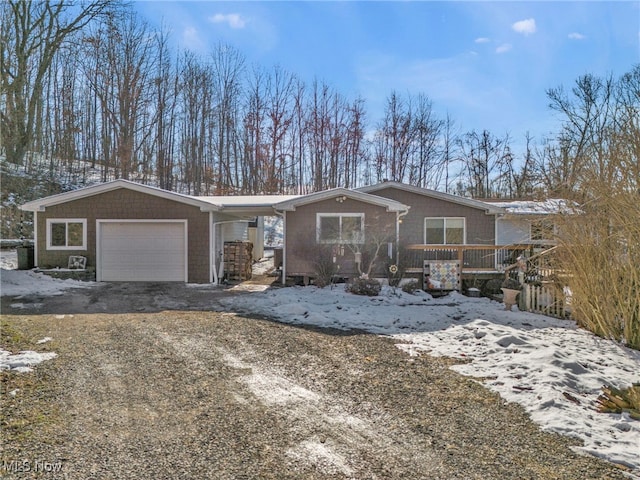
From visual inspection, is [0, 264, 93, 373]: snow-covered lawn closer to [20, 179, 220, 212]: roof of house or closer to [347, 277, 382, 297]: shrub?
[20, 179, 220, 212]: roof of house

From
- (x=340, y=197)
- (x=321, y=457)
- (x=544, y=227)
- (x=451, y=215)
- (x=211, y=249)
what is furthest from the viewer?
(x=451, y=215)

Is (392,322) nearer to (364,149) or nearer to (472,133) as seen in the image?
(364,149)

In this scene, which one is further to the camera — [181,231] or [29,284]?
[181,231]

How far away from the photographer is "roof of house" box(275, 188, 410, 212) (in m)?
13.0

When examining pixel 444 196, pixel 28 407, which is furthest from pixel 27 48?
pixel 28 407

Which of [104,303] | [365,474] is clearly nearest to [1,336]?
[104,303]

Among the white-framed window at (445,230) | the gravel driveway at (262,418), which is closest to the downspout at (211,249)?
the gravel driveway at (262,418)

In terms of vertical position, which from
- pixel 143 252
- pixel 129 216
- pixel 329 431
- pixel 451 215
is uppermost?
pixel 451 215

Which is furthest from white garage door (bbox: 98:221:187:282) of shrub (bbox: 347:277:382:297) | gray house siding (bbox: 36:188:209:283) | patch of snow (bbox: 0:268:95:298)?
shrub (bbox: 347:277:382:297)

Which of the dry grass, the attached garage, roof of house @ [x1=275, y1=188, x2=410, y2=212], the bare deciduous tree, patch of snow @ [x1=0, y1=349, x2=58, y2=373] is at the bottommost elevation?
the dry grass

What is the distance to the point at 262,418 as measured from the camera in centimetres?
364

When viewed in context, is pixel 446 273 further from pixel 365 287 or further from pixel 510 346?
pixel 510 346

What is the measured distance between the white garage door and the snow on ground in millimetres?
3876

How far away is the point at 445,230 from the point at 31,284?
538 inches
